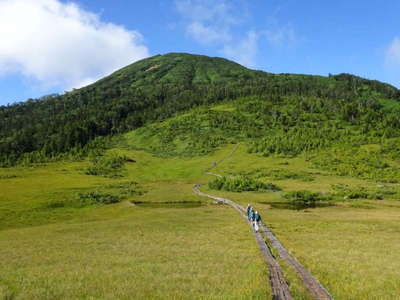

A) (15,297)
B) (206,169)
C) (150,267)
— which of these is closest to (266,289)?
(150,267)

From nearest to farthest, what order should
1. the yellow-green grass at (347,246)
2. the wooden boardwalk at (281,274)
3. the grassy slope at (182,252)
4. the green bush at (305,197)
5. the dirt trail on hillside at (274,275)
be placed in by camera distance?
the dirt trail on hillside at (274,275) → the wooden boardwalk at (281,274) → the grassy slope at (182,252) → the yellow-green grass at (347,246) → the green bush at (305,197)

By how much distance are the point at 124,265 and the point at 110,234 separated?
58.8 feet

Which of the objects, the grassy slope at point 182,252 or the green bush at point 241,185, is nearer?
the grassy slope at point 182,252

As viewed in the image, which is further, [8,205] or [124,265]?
[8,205]

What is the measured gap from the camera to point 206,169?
149 m

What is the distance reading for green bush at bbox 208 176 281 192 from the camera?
309 ft

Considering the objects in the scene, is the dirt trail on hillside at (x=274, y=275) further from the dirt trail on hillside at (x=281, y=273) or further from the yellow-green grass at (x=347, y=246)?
the yellow-green grass at (x=347, y=246)

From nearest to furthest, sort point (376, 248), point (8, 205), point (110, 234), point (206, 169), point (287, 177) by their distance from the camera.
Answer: point (376, 248) < point (110, 234) < point (8, 205) < point (287, 177) < point (206, 169)

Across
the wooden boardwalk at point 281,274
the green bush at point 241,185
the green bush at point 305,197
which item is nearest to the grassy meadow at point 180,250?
the wooden boardwalk at point 281,274

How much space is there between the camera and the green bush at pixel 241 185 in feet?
309

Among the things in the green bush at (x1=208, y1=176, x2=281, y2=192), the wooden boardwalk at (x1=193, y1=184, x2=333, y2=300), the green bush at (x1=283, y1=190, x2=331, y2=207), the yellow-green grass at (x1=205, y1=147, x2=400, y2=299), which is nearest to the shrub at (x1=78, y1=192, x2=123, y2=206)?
the green bush at (x1=208, y1=176, x2=281, y2=192)

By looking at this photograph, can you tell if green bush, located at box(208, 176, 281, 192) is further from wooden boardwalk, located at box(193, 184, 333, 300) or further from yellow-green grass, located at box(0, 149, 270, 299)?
wooden boardwalk, located at box(193, 184, 333, 300)

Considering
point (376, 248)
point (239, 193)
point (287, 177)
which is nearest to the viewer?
point (376, 248)

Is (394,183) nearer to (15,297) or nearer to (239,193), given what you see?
(239,193)
